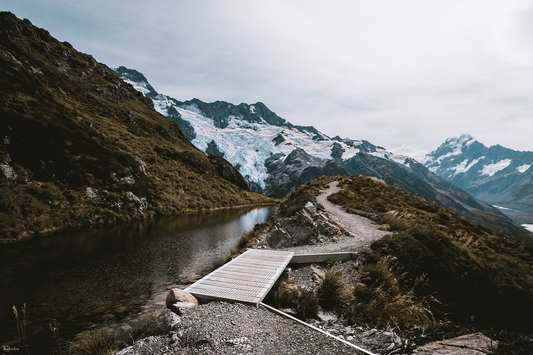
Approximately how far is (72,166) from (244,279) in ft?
121

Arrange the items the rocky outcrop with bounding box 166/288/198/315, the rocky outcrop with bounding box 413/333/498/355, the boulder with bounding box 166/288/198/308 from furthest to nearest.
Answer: the boulder with bounding box 166/288/198/308 < the rocky outcrop with bounding box 166/288/198/315 < the rocky outcrop with bounding box 413/333/498/355

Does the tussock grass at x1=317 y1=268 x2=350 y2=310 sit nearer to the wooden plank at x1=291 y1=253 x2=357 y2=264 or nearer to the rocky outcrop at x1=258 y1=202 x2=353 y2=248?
the wooden plank at x1=291 y1=253 x2=357 y2=264

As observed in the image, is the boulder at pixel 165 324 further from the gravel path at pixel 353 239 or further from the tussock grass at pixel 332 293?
the gravel path at pixel 353 239

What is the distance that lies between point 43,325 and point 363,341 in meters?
13.9

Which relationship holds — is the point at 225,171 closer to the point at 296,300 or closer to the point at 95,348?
the point at 296,300

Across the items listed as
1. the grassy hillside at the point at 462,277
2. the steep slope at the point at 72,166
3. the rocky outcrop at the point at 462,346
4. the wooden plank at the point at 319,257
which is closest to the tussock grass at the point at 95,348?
the wooden plank at the point at 319,257

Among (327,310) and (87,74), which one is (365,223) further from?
(87,74)

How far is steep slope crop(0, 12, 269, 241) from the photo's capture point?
27156 mm

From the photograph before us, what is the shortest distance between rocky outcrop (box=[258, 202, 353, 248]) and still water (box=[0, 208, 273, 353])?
6052 millimetres

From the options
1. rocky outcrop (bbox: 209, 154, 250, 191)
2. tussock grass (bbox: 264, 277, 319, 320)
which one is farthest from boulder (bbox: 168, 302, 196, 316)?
rocky outcrop (bbox: 209, 154, 250, 191)

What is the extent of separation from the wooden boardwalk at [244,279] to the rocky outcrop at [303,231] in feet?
13.8

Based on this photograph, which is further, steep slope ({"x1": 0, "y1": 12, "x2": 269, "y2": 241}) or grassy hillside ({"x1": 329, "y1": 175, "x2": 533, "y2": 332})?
steep slope ({"x1": 0, "y1": 12, "x2": 269, "y2": 241})

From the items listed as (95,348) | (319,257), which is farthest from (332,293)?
(95,348)

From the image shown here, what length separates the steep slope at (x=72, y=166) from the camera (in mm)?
27156
